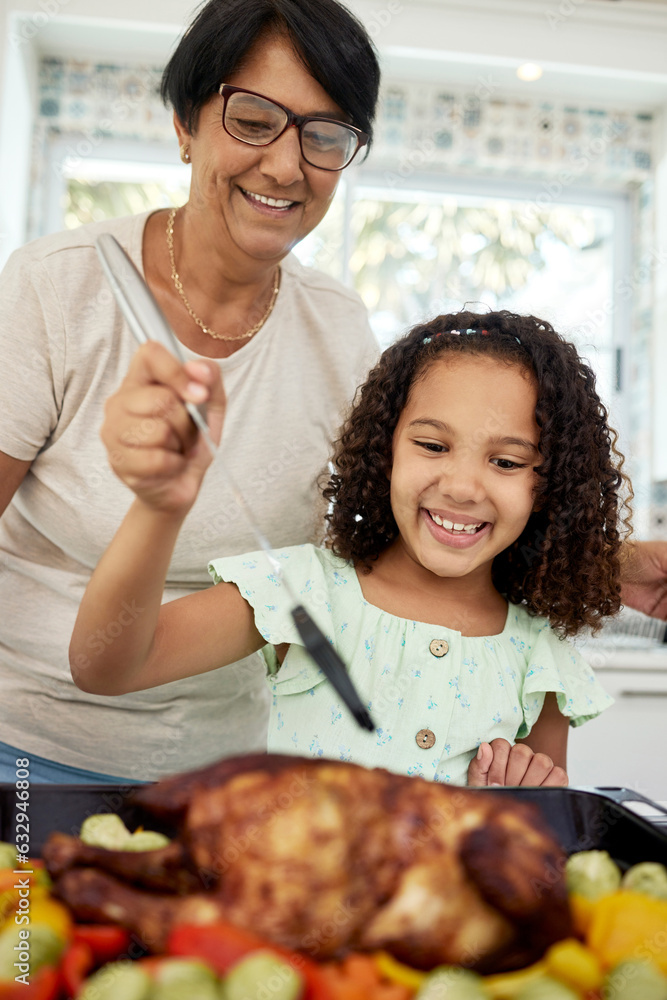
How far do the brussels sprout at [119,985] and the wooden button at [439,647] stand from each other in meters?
0.70

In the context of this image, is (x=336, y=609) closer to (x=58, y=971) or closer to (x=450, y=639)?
(x=450, y=639)

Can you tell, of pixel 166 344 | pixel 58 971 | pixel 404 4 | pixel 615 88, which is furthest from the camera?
pixel 615 88

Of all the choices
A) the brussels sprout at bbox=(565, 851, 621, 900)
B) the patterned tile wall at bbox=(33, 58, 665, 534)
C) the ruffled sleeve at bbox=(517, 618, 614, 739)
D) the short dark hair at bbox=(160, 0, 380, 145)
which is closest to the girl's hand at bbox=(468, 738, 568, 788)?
the ruffled sleeve at bbox=(517, 618, 614, 739)

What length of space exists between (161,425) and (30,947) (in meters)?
0.31

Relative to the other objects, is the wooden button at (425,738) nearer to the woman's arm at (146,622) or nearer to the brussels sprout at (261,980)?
the woman's arm at (146,622)

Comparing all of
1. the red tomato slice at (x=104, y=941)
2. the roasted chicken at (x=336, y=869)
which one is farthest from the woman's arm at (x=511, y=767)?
the red tomato slice at (x=104, y=941)

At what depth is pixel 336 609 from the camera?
1.06m

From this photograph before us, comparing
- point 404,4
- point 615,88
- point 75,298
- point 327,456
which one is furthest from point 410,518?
point 615,88

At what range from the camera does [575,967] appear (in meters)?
0.37

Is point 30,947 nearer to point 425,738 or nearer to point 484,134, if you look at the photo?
point 425,738

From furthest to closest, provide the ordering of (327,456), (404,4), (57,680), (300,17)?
(404,4)
(327,456)
(57,680)
(300,17)

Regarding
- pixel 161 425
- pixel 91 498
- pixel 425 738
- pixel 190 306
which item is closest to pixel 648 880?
pixel 161 425

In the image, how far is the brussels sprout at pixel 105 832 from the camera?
44 centimetres

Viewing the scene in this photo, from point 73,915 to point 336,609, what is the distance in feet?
2.22
